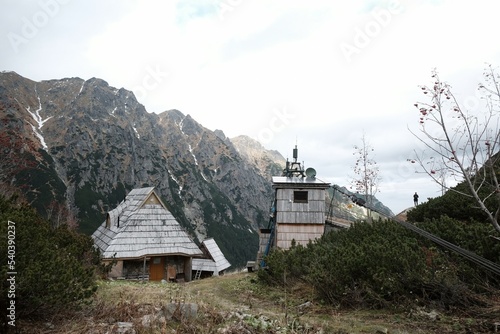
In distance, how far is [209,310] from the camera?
6312 millimetres

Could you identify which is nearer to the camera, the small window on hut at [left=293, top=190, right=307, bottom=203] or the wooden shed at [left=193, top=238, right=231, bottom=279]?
the small window on hut at [left=293, top=190, right=307, bottom=203]

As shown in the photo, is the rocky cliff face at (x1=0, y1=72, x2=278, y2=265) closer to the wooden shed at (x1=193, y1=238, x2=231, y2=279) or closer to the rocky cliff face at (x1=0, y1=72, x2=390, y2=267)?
the rocky cliff face at (x1=0, y1=72, x2=390, y2=267)

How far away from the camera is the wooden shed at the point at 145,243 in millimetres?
19688

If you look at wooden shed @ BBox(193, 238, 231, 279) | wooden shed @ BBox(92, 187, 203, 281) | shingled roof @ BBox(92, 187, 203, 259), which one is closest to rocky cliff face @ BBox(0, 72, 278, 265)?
wooden shed @ BBox(193, 238, 231, 279)

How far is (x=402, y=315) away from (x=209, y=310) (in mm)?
4291

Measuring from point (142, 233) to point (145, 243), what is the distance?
0.79 meters

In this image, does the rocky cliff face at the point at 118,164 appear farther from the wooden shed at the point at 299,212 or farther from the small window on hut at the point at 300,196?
the small window on hut at the point at 300,196

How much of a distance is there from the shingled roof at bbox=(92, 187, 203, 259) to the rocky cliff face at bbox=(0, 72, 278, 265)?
62.1 m

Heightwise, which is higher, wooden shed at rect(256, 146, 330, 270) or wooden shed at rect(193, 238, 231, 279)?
wooden shed at rect(256, 146, 330, 270)

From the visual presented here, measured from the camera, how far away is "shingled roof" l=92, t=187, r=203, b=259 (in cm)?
1978

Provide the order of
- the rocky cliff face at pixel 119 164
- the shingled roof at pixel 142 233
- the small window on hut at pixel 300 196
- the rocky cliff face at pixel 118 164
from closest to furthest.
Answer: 1. the shingled roof at pixel 142 233
2. the small window on hut at pixel 300 196
3. the rocky cliff face at pixel 119 164
4. the rocky cliff face at pixel 118 164

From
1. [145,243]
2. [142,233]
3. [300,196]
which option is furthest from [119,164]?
[300,196]

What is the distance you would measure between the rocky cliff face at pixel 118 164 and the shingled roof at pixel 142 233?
6209 centimetres

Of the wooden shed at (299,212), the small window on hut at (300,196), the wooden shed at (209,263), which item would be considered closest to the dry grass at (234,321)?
the wooden shed at (299,212)
